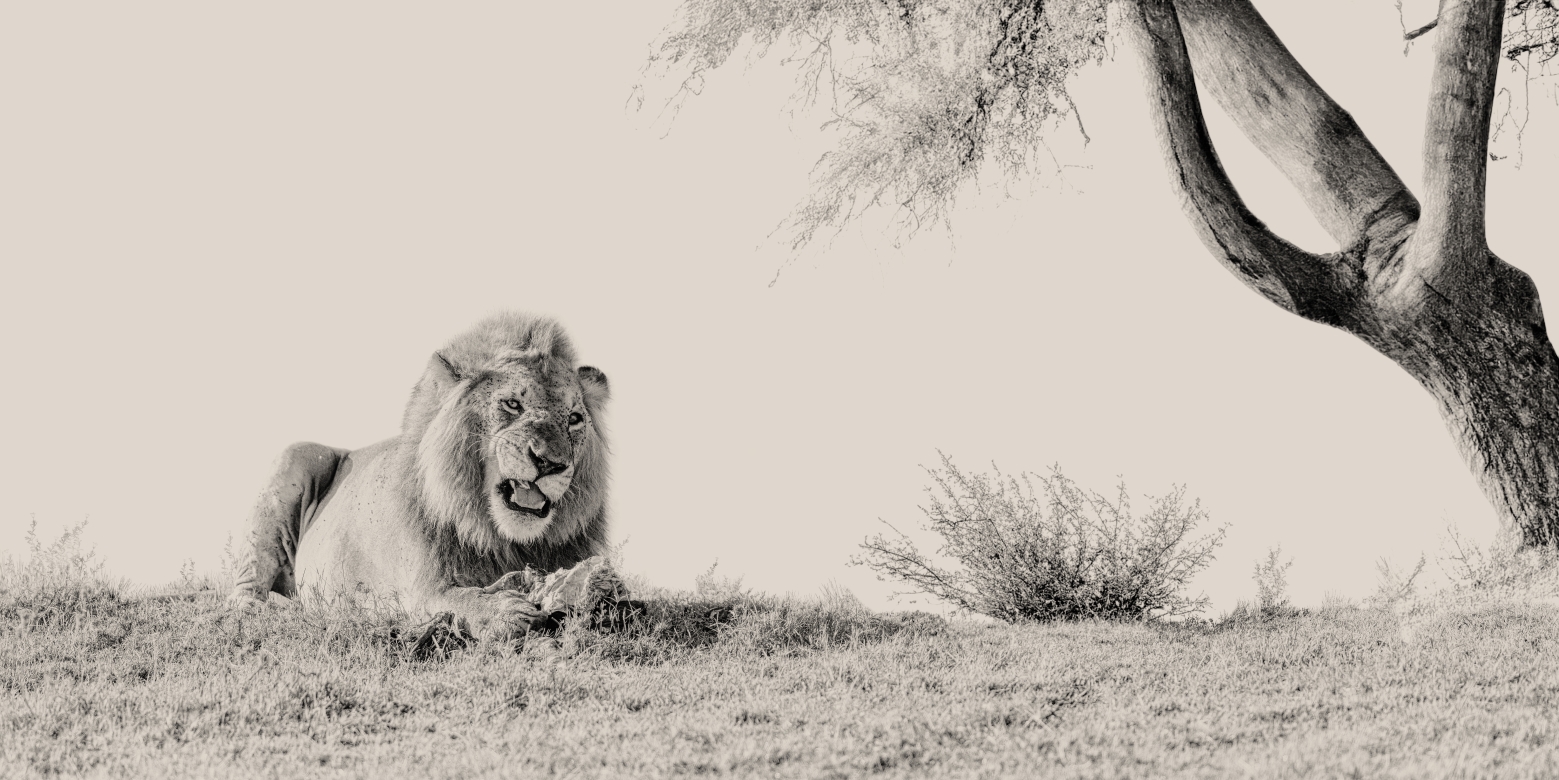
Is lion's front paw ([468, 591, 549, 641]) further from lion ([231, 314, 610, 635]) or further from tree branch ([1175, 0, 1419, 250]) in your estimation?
tree branch ([1175, 0, 1419, 250])

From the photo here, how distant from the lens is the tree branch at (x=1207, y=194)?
10.0 m

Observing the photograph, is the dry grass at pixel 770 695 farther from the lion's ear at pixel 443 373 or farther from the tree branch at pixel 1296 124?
the tree branch at pixel 1296 124

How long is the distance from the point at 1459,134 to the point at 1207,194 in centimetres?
164

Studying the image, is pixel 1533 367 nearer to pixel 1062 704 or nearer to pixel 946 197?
pixel 946 197

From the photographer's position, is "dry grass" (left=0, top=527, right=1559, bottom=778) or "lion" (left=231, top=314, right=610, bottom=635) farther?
"lion" (left=231, top=314, right=610, bottom=635)

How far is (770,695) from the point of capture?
7.09 metres

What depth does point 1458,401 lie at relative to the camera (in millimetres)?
10094

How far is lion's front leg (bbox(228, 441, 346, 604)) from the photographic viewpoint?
10.1 m

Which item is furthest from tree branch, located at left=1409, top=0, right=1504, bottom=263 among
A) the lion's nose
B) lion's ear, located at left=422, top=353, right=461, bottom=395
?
lion's ear, located at left=422, top=353, right=461, bottom=395

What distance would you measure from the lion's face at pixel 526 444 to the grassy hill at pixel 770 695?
0.83 m

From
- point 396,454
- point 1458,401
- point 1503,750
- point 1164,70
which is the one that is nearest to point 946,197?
point 1164,70

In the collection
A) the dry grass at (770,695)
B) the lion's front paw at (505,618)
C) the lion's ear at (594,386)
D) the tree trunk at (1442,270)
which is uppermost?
the tree trunk at (1442,270)

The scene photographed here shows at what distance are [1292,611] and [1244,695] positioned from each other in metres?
3.88

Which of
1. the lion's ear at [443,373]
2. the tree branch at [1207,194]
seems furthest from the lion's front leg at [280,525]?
the tree branch at [1207,194]
